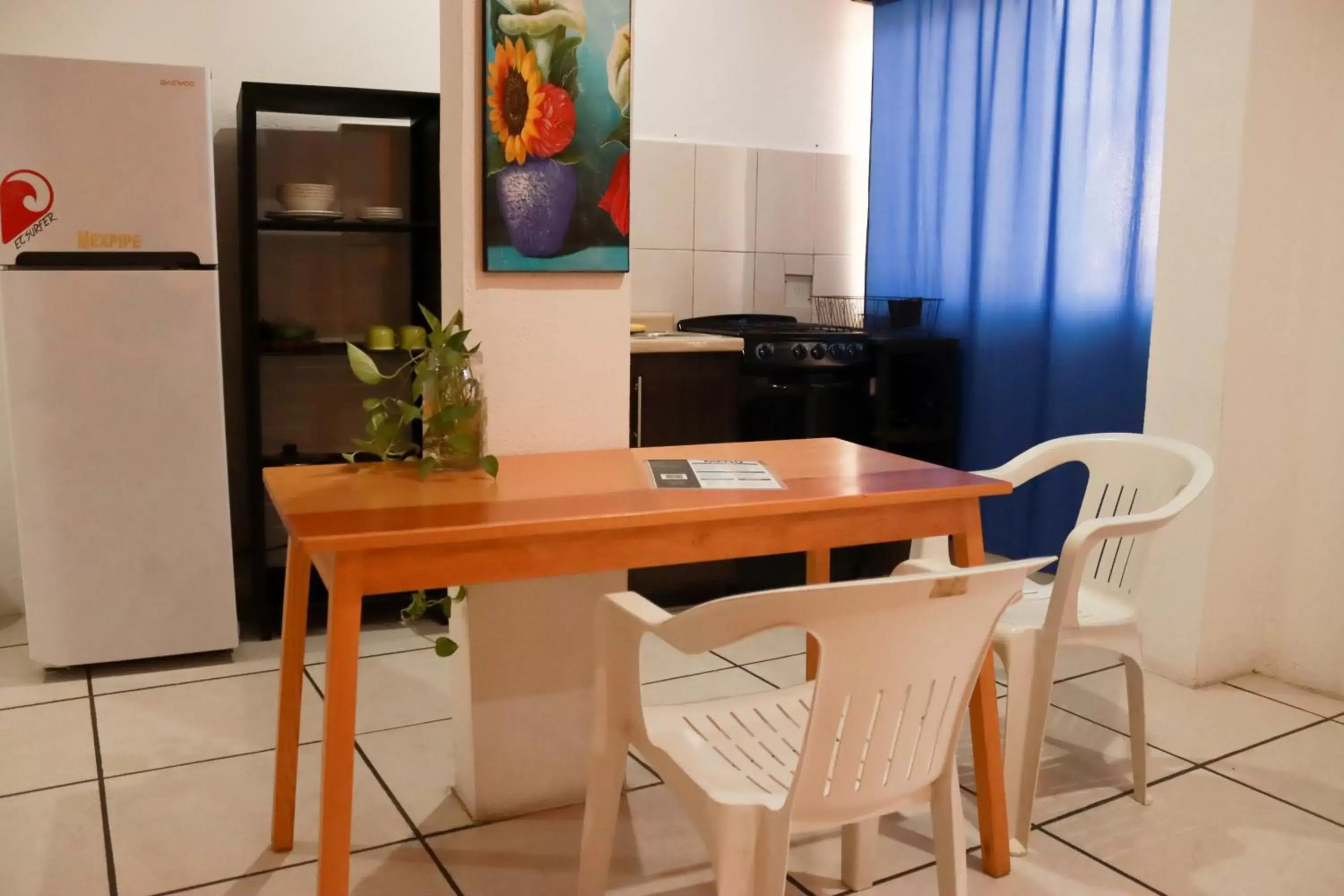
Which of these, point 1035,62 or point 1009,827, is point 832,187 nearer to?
point 1035,62

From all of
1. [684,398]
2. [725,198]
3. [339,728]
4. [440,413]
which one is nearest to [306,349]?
→ [684,398]

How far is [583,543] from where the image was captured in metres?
1.76

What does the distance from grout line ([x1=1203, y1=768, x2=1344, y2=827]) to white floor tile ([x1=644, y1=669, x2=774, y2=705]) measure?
1081mm

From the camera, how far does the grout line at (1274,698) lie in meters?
2.94

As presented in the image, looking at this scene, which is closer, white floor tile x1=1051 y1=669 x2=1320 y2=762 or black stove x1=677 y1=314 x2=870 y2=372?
white floor tile x1=1051 y1=669 x2=1320 y2=762

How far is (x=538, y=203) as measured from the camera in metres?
2.24

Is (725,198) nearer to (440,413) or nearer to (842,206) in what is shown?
(842,206)

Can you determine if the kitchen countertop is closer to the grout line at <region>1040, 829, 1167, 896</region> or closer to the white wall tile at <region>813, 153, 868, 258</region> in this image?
the white wall tile at <region>813, 153, 868, 258</region>

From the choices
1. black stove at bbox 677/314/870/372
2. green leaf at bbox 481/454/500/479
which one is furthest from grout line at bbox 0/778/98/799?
black stove at bbox 677/314/870/372

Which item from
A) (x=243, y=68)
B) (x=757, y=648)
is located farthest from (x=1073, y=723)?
(x=243, y=68)

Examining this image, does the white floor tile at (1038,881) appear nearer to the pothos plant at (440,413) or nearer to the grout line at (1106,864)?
the grout line at (1106,864)

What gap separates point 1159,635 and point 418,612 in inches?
85.2

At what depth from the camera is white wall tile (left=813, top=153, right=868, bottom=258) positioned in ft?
15.2

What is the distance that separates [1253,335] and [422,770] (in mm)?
2451
